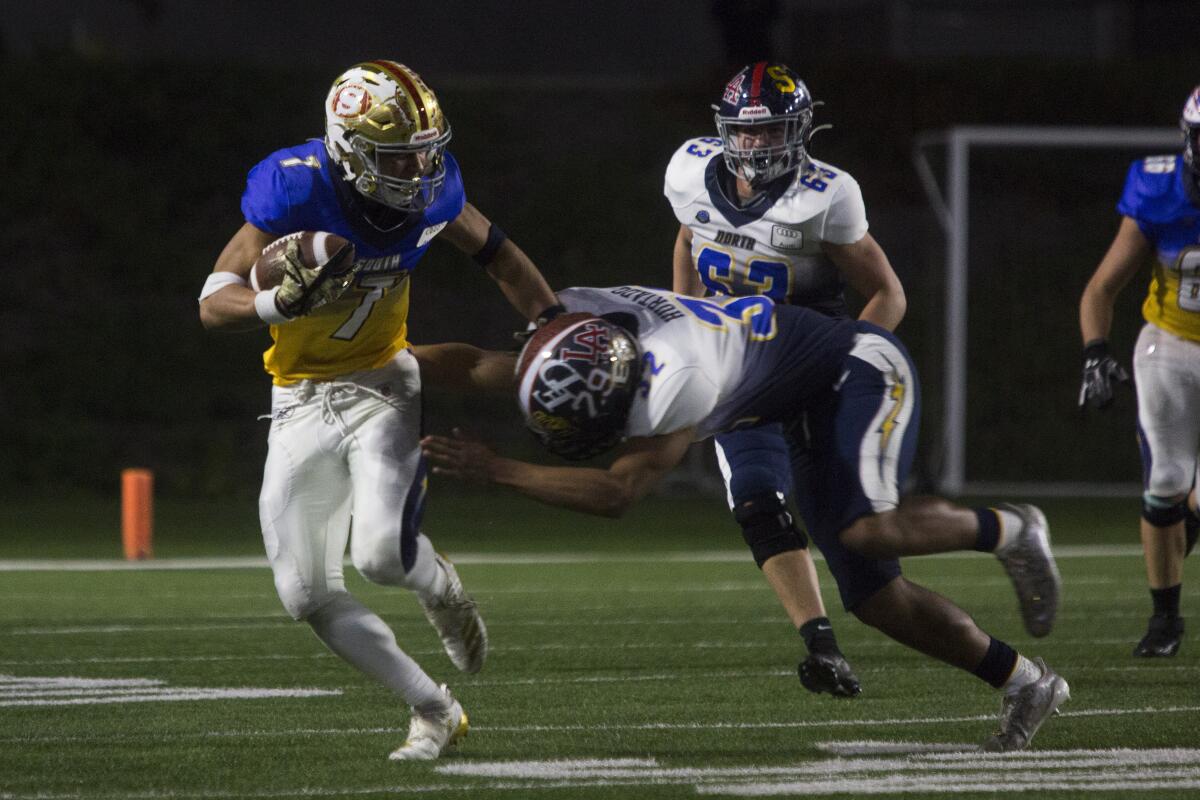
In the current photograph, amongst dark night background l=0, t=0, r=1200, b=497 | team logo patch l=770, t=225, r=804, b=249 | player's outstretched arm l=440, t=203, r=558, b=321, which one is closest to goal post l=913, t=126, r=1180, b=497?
dark night background l=0, t=0, r=1200, b=497

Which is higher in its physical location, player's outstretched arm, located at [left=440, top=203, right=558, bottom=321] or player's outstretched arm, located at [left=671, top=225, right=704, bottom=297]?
player's outstretched arm, located at [left=440, top=203, right=558, bottom=321]

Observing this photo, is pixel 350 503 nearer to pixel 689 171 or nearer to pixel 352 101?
pixel 352 101

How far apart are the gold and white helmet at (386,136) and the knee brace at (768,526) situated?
4.14 feet

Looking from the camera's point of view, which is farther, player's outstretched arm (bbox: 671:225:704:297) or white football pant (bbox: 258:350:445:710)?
player's outstretched arm (bbox: 671:225:704:297)

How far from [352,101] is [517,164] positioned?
13895 millimetres

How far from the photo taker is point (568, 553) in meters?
10.4

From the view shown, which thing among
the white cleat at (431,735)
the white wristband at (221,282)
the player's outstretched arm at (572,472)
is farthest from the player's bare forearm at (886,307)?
the white wristband at (221,282)

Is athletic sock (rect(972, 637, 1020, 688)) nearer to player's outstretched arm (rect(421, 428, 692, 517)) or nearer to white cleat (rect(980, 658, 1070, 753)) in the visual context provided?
white cleat (rect(980, 658, 1070, 753))

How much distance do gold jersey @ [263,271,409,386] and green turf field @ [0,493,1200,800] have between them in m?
Answer: 0.84

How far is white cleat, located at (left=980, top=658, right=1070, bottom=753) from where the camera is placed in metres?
4.51

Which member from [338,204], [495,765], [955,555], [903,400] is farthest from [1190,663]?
[955,555]

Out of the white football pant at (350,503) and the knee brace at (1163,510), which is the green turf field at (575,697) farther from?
the knee brace at (1163,510)

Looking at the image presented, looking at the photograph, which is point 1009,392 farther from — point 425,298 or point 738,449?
point 738,449

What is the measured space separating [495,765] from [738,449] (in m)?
1.33
